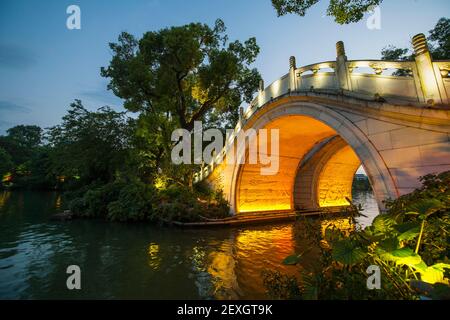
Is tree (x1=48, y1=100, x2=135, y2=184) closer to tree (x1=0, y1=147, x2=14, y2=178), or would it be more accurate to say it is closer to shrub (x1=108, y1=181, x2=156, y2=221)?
shrub (x1=108, y1=181, x2=156, y2=221)

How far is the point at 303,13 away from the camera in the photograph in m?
7.58

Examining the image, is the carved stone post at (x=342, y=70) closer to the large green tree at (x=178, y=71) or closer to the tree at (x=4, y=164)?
the large green tree at (x=178, y=71)

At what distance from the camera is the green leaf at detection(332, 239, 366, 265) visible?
2.70 meters

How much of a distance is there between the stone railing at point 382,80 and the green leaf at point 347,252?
5.02 m

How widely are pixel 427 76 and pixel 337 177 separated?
1273cm

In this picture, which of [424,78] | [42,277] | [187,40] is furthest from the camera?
[187,40]

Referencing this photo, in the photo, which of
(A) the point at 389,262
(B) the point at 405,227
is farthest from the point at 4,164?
(B) the point at 405,227

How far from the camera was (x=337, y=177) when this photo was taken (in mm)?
A: 17422

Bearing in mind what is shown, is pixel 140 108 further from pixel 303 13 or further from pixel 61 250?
pixel 303 13

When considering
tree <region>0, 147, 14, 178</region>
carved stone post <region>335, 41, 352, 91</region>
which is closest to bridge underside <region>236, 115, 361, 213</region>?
carved stone post <region>335, 41, 352, 91</region>

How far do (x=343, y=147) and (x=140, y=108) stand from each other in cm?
1574

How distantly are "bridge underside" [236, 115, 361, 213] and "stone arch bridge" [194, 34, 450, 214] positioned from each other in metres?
0.07
